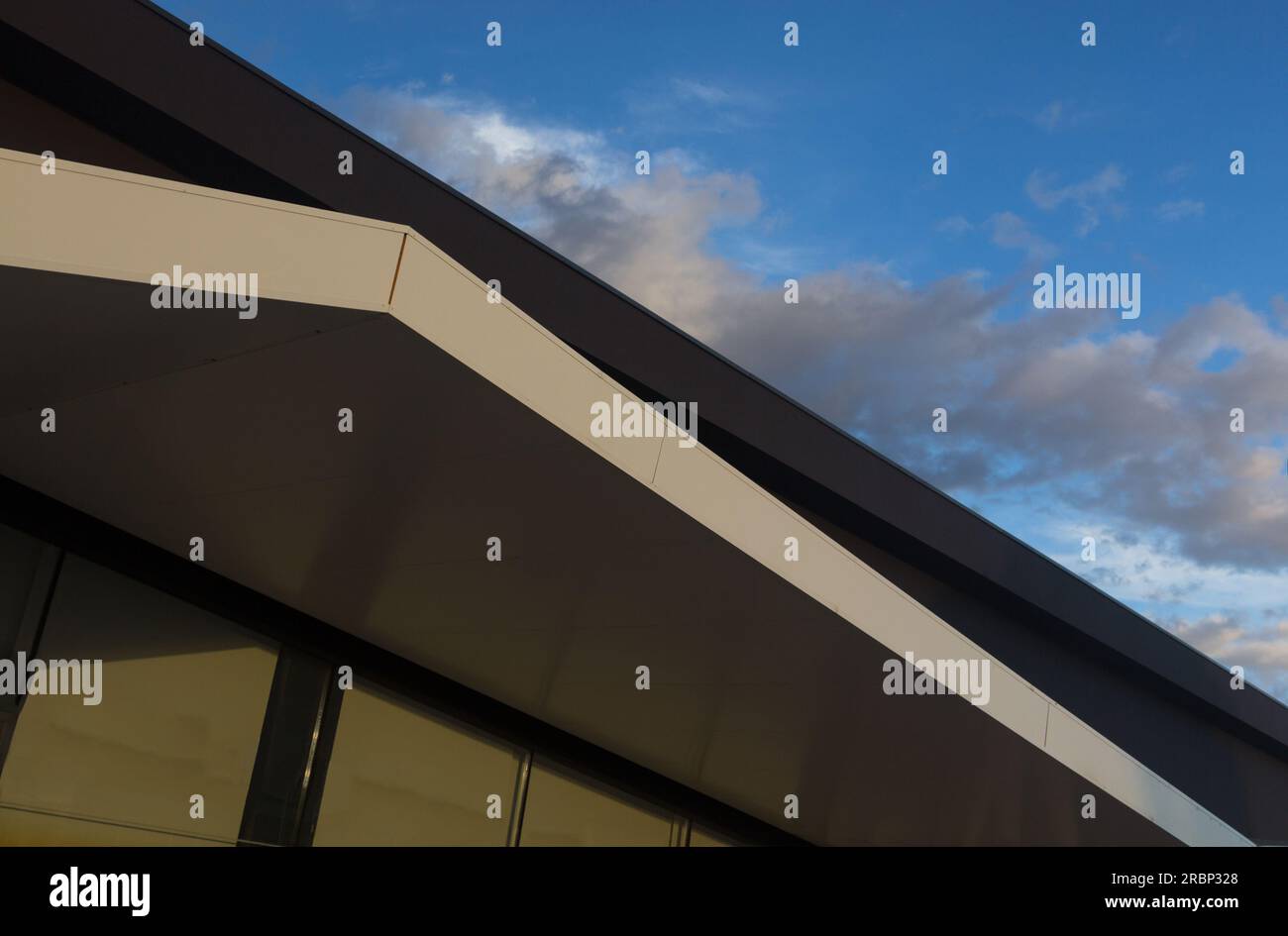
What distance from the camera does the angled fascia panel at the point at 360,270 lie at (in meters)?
4.44

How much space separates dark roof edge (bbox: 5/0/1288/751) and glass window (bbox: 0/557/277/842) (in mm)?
3435

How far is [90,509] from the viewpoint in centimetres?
814

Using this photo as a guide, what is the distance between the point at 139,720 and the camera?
27.6 ft

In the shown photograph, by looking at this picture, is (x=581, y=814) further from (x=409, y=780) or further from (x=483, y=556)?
(x=483, y=556)

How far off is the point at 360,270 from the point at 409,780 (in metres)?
6.39

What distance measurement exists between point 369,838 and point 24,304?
6.00 meters

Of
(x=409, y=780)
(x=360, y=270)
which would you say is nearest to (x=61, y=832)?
(x=409, y=780)

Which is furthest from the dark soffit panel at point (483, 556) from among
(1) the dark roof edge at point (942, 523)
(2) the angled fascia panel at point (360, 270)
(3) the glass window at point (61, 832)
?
(1) the dark roof edge at point (942, 523)

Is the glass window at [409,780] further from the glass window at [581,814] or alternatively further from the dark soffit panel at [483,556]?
the dark soffit panel at [483,556]

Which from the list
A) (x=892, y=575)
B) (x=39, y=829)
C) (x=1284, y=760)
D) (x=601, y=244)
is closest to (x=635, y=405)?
(x=39, y=829)

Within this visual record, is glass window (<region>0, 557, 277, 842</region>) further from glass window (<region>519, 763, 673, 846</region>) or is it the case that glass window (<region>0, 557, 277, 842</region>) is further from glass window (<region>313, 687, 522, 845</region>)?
glass window (<region>519, 763, 673, 846</region>)

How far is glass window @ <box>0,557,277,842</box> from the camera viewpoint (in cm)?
788

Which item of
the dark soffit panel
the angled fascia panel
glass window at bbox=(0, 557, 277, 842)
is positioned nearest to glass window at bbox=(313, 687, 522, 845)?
the dark soffit panel

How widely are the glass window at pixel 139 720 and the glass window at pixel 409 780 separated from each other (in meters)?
0.85
